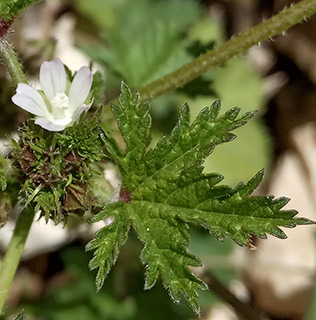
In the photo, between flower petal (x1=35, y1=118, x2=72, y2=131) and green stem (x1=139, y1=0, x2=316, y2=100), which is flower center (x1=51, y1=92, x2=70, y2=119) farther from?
green stem (x1=139, y1=0, x2=316, y2=100)

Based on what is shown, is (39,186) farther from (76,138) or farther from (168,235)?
(168,235)

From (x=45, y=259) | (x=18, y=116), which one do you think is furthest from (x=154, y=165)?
(x=45, y=259)

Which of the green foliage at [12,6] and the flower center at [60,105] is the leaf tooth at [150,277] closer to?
the flower center at [60,105]

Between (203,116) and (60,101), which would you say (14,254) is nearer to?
(60,101)

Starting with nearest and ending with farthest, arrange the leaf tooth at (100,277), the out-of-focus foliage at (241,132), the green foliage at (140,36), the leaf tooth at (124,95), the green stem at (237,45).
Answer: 1. the leaf tooth at (100,277)
2. the leaf tooth at (124,95)
3. the green stem at (237,45)
4. the green foliage at (140,36)
5. the out-of-focus foliage at (241,132)

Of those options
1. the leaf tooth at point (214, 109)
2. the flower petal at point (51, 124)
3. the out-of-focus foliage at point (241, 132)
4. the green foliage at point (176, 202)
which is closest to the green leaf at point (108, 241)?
the green foliage at point (176, 202)

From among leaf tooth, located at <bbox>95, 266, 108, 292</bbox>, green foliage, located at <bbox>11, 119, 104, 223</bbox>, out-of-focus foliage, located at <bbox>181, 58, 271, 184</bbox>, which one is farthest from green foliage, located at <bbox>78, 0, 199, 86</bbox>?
leaf tooth, located at <bbox>95, 266, 108, 292</bbox>
